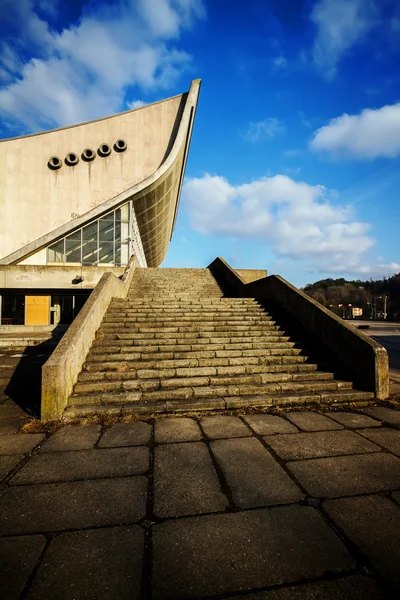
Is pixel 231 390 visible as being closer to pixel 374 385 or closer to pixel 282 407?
pixel 282 407

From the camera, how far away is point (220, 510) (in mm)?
1978

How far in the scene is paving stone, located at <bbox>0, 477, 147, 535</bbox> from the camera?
6.07 ft

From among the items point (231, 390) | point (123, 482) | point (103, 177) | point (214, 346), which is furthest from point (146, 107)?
point (123, 482)

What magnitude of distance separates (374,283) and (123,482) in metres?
146

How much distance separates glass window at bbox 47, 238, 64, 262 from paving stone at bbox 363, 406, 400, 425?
1840 centimetres

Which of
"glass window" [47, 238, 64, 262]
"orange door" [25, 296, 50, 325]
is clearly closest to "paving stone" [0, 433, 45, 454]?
"orange door" [25, 296, 50, 325]

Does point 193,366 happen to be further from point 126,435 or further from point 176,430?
point 126,435

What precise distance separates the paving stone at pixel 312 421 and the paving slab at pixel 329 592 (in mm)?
1995

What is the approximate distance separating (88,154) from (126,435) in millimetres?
20938

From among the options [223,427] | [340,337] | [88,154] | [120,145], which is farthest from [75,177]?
[223,427]

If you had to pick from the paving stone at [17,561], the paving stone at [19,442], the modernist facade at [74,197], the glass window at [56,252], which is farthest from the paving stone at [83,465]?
the glass window at [56,252]

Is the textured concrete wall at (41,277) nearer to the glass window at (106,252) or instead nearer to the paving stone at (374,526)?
the glass window at (106,252)

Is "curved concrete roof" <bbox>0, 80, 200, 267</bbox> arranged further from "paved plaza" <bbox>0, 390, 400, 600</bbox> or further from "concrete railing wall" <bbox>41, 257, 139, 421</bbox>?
"paved plaza" <bbox>0, 390, 400, 600</bbox>

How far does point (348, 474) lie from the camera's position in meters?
2.44
